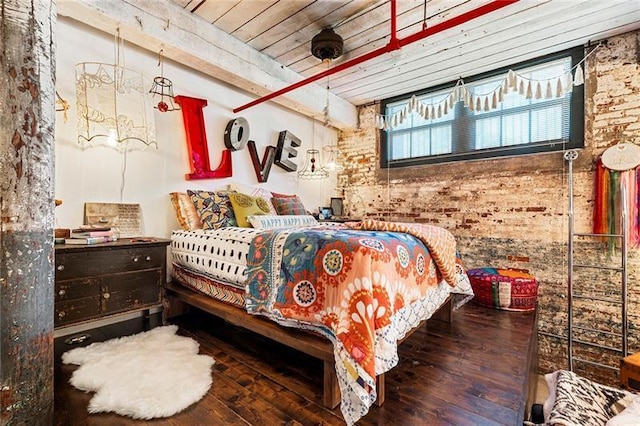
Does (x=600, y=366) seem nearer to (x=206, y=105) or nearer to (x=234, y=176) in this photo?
(x=234, y=176)

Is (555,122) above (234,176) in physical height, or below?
above

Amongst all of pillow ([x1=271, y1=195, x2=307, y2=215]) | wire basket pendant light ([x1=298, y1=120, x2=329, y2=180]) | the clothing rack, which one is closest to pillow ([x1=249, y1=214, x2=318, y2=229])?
pillow ([x1=271, y1=195, x2=307, y2=215])

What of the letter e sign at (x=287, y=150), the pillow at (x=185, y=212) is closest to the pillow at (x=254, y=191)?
the letter e sign at (x=287, y=150)

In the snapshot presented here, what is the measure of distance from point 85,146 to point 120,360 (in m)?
1.71

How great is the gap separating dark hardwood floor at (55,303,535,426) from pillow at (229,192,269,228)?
0.96 metres

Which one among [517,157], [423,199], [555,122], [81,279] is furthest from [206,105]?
[555,122]

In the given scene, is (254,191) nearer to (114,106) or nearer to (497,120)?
(114,106)

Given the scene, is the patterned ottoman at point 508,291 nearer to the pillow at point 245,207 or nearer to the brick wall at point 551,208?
the brick wall at point 551,208

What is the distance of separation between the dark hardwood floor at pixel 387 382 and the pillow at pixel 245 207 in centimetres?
96

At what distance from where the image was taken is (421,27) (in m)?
2.89

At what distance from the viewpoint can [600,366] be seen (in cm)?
281

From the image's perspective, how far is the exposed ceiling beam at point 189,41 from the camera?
89.3 inches

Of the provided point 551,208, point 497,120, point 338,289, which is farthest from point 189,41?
point 551,208

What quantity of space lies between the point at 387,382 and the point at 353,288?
0.75 m
